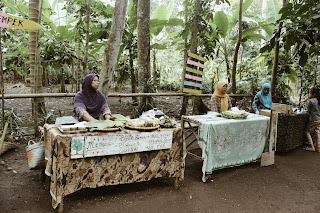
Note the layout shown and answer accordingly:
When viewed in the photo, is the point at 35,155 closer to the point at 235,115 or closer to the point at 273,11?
the point at 235,115

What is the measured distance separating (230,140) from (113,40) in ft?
8.63

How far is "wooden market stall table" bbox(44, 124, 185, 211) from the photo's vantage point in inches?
98.7

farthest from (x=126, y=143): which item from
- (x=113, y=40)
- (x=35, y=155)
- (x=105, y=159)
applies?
(x=113, y=40)

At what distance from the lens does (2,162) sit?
375 centimetres

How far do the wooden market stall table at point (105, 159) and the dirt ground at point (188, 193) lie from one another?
0.22 metres

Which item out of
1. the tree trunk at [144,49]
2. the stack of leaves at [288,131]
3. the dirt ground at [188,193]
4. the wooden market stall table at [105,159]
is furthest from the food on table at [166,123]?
the tree trunk at [144,49]

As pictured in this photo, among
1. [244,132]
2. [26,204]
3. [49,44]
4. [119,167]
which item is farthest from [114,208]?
[49,44]

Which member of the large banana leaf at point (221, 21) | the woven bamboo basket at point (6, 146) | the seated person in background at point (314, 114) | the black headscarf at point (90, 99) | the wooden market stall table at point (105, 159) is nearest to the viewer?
the wooden market stall table at point (105, 159)

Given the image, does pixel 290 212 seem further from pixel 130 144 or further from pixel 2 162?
pixel 2 162

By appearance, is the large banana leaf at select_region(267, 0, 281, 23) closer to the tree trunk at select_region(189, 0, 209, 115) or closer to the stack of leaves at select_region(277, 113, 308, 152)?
the tree trunk at select_region(189, 0, 209, 115)

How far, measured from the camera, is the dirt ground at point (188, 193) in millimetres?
2777

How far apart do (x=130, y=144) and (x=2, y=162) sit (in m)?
2.27

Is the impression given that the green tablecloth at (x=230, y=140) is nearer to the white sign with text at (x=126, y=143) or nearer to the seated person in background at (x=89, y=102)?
the white sign with text at (x=126, y=143)

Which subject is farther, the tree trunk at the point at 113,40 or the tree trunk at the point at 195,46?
the tree trunk at the point at 195,46
